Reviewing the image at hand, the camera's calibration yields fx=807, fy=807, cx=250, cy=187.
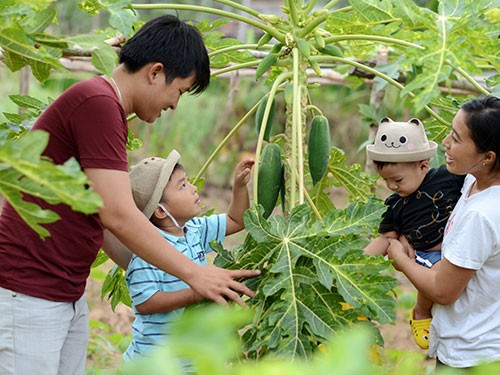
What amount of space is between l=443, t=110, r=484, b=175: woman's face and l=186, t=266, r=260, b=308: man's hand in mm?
635

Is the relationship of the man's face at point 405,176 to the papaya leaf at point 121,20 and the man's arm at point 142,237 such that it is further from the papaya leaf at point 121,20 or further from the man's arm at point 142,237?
the papaya leaf at point 121,20

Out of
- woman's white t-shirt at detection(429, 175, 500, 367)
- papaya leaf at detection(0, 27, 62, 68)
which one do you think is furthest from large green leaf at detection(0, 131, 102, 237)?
woman's white t-shirt at detection(429, 175, 500, 367)

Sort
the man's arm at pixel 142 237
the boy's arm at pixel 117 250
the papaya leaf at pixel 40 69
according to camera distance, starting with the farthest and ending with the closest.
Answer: the boy's arm at pixel 117 250
the papaya leaf at pixel 40 69
the man's arm at pixel 142 237

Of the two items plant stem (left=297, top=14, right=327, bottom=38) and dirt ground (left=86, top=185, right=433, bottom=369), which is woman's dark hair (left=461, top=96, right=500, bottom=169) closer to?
plant stem (left=297, top=14, right=327, bottom=38)

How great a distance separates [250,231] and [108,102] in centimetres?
50

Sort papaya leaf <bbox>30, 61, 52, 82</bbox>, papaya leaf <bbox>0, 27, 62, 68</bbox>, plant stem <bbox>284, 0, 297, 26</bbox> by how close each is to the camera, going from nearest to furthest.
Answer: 1. papaya leaf <bbox>0, 27, 62, 68</bbox>
2. papaya leaf <bbox>30, 61, 52, 82</bbox>
3. plant stem <bbox>284, 0, 297, 26</bbox>

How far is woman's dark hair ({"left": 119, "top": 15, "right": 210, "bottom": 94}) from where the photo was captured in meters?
2.00

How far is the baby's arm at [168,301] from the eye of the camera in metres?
2.09

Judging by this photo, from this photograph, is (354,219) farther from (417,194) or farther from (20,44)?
(20,44)

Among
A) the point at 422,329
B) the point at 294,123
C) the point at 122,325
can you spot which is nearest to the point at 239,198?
the point at 294,123

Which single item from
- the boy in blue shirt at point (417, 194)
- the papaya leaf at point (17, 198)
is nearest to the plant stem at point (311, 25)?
the boy in blue shirt at point (417, 194)

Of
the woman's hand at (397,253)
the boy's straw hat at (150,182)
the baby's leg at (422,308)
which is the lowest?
the baby's leg at (422,308)

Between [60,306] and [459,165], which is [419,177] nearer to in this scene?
[459,165]

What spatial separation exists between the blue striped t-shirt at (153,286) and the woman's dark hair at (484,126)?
841 mm
